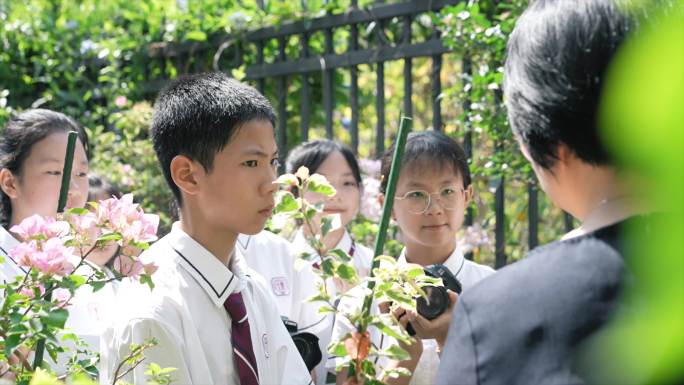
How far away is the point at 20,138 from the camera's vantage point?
11.5ft

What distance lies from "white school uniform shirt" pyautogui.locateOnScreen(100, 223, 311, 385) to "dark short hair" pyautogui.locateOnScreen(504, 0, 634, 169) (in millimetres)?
1164

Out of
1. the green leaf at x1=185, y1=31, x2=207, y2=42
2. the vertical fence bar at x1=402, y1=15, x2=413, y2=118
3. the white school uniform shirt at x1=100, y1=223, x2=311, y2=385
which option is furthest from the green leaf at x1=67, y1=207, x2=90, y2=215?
the green leaf at x1=185, y1=31, x2=207, y2=42

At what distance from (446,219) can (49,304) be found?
5.89 ft

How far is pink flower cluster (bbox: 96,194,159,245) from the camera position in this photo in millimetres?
1875

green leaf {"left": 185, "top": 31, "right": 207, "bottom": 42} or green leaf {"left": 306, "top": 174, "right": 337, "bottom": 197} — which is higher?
green leaf {"left": 185, "top": 31, "right": 207, "bottom": 42}

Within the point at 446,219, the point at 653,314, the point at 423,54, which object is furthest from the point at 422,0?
the point at 653,314

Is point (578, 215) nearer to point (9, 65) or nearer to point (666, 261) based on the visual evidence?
point (666, 261)

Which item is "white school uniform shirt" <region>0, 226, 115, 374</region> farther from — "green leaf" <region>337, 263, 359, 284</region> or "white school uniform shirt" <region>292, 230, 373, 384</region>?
"green leaf" <region>337, 263, 359, 284</region>

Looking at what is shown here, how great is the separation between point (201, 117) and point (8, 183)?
1.25 m

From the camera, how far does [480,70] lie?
4.65 metres

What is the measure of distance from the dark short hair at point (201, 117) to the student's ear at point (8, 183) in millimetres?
1028

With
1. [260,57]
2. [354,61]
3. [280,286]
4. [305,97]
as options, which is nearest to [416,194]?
[280,286]

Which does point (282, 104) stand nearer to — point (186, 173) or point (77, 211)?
point (186, 173)

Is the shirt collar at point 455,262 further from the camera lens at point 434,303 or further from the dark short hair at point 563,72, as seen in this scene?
the dark short hair at point 563,72
